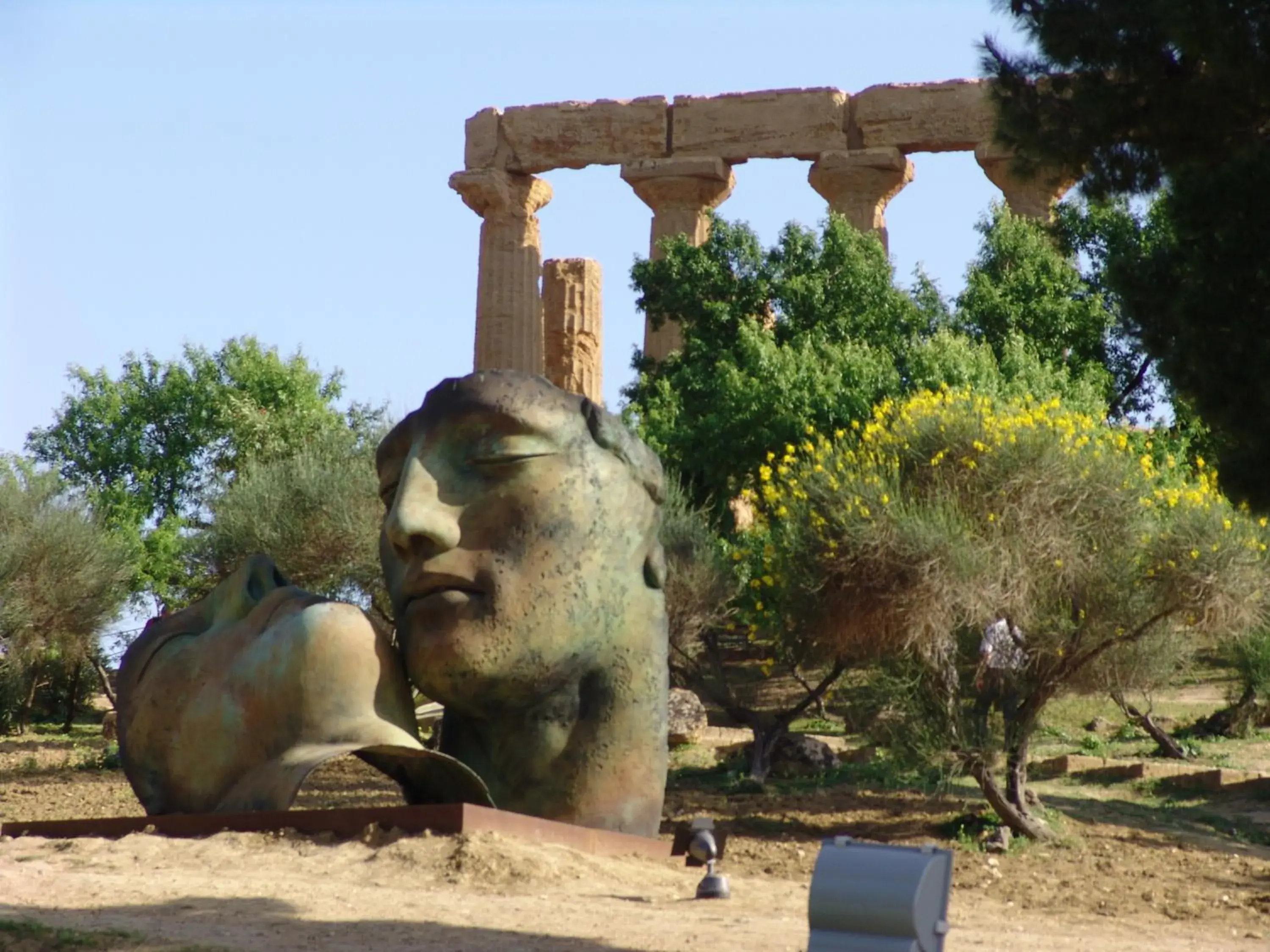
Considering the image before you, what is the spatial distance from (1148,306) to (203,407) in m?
30.5

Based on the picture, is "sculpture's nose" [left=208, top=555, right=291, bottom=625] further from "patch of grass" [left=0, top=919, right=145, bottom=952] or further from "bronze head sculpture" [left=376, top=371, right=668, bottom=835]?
"patch of grass" [left=0, top=919, right=145, bottom=952]

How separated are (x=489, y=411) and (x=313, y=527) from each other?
12.8 metres

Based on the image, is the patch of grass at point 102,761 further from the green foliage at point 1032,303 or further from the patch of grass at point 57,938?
the green foliage at point 1032,303

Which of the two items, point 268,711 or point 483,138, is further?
point 483,138

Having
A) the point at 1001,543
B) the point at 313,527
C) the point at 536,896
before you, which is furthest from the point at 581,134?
the point at 536,896

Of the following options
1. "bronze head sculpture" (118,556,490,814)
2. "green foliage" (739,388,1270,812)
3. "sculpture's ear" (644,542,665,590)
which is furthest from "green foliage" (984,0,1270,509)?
"green foliage" (739,388,1270,812)

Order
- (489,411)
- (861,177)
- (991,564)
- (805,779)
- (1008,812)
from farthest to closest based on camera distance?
1. (861,177)
2. (805,779)
3. (991,564)
4. (1008,812)
5. (489,411)

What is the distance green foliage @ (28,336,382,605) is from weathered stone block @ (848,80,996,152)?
9.65 metres

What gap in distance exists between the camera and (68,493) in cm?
2748

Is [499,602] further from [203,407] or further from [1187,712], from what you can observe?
[203,407]

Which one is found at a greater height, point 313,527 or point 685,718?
point 313,527

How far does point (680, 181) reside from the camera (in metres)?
36.1

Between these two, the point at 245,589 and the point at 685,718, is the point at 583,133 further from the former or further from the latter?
the point at 245,589

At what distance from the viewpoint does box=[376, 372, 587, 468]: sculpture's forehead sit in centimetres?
1088
